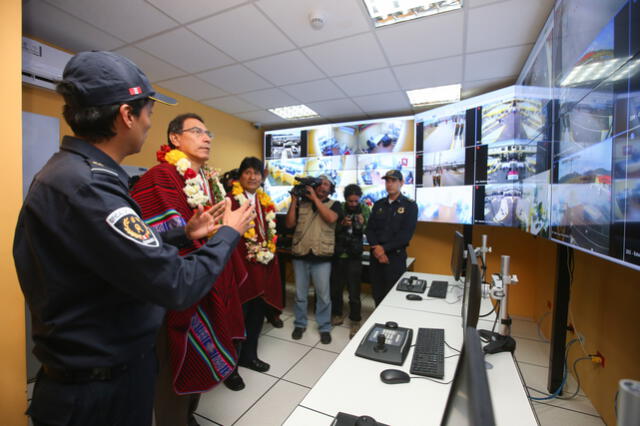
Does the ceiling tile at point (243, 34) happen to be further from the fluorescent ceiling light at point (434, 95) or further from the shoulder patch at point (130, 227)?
the shoulder patch at point (130, 227)

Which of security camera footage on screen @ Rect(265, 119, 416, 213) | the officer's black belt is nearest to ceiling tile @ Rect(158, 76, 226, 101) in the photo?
security camera footage on screen @ Rect(265, 119, 416, 213)

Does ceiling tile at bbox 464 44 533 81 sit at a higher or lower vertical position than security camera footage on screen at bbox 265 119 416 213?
higher

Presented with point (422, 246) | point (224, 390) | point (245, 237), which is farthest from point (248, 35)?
point (422, 246)

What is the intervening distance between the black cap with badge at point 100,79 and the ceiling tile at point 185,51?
78.9 inches

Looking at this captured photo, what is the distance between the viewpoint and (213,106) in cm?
427

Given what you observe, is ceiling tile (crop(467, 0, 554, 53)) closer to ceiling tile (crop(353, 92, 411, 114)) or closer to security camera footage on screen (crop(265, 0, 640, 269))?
security camera footage on screen (crop(265, 0, 640, 269))

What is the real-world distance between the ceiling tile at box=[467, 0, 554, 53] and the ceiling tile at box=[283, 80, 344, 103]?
5.03 ft

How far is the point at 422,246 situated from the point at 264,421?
3219mm

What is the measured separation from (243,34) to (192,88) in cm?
149

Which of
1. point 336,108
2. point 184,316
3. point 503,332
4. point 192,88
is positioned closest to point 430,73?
point 336,108

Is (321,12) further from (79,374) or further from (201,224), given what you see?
(79,374)

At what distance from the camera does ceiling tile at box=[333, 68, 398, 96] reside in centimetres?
316

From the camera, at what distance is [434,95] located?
3.74 m

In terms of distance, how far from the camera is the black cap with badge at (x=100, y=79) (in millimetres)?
786
